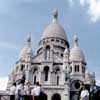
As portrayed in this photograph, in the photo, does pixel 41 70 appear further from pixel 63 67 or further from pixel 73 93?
pixel 73 93

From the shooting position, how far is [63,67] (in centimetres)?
4781

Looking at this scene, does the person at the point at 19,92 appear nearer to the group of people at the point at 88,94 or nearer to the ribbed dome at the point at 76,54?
the group of people at the point at 88,94

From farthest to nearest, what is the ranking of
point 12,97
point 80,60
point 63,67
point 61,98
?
point 80,60 < point 63,67 < point 61,98 < point 12,97

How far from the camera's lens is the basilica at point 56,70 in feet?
146

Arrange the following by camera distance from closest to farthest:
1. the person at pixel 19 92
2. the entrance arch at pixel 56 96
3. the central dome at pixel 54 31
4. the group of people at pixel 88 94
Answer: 1. the group of people at pixel 88 94
2. the person at pixel 19 92
3. the entrance arch at pixel 56 96
4. the central dome at pixel 54 31

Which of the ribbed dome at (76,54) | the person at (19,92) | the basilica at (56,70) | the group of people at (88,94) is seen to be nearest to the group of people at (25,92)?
the person at (19,92)

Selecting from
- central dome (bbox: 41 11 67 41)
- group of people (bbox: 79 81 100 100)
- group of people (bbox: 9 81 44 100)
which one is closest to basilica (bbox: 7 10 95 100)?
central dome (bbox: 41 11 67 41)

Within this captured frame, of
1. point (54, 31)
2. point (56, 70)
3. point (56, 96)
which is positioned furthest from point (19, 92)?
point (54, 31)

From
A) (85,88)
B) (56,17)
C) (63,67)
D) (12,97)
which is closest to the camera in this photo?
(85,88)

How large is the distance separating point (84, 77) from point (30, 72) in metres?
10.7

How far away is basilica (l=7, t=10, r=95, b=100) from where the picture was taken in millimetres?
44622

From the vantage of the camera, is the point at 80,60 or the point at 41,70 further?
the point at 80,60

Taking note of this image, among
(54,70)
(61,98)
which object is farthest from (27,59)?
(61,98)

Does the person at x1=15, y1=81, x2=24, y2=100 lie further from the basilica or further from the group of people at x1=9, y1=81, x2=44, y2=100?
the basilica
